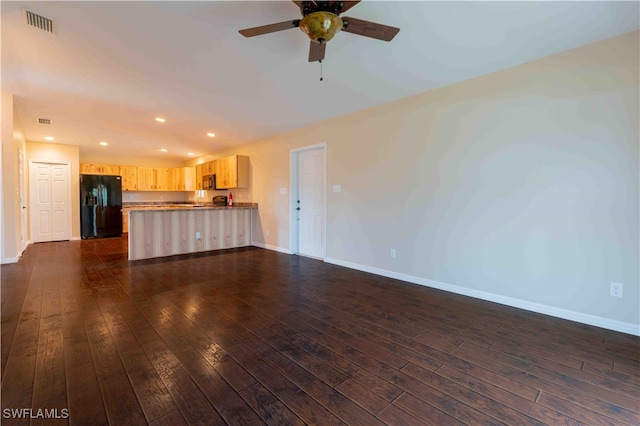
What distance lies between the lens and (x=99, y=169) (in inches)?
317

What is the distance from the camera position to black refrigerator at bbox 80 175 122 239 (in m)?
7.47

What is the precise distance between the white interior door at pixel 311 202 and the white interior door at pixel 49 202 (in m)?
6.36

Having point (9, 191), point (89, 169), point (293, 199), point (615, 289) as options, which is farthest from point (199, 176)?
point (615, 289)

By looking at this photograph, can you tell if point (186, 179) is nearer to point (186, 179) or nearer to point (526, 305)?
point (186, 179)

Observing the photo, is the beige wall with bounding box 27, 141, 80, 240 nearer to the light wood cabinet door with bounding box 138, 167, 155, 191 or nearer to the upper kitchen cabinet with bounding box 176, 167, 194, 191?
the light wood cabinet door with bounding box 138, 167, 155, 191

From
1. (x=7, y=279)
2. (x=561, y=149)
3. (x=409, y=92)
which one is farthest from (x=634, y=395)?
(x=7, y=279)

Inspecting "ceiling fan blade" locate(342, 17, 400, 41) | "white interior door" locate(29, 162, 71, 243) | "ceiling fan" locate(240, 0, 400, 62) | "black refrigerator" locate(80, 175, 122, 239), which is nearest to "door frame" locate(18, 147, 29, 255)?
"white interior door" locate(29, 162, 71, 243)

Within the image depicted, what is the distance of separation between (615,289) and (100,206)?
33.2 feet

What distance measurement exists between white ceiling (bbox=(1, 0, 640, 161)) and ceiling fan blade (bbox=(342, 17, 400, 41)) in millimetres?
223

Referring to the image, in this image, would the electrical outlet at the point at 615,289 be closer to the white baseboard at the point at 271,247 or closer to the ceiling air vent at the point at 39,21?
the white baseboard at the point at 271,247

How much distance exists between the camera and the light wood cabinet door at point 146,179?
346 inches

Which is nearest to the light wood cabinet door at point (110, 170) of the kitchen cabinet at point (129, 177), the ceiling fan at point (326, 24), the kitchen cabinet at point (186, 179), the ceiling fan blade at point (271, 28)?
the kitchen cabinet at point (129, 177)

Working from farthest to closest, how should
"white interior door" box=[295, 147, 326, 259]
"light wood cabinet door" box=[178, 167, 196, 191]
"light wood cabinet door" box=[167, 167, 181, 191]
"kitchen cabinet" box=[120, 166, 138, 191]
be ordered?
1. "light wood cabinet door" box=[167, 167, 181, 191]
2. "light wood cabinet door" box=[178, 167, 196, 191]
3. "kitchen cabinet" box=[120, 166, 138, 191]
4. "white interior door" box=[295, 147, 326, 259]

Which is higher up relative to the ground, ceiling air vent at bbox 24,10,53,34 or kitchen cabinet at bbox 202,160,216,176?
ceiling air vent at bbox 24,10,53,34
